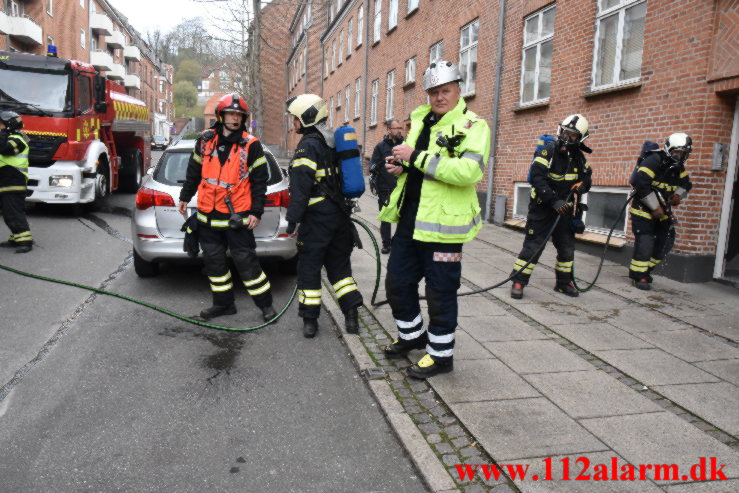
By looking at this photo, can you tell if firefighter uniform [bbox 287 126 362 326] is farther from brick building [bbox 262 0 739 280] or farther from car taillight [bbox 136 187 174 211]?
brick building [bbox 262 0 739 280]

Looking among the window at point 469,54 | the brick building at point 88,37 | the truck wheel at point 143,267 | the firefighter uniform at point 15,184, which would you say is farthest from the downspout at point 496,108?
the brick building at point 88,37

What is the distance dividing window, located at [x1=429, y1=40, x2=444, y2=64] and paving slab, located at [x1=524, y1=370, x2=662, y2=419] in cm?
1291

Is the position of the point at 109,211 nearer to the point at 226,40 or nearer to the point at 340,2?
the point at 226,40

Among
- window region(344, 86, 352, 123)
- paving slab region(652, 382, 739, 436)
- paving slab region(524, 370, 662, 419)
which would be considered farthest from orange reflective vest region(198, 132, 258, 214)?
window region(344, 86, 352, 123)

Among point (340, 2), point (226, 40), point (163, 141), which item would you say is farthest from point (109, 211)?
point (163, 141)

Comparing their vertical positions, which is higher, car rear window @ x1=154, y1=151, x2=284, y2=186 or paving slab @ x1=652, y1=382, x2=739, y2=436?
car rear window @ x1=154, y1=151, x2=284, y2=186

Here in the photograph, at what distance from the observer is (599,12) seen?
904 cm

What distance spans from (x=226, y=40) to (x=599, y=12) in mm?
23542

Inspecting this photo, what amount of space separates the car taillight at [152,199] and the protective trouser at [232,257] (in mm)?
1079

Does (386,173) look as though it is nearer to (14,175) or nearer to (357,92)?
(14,175)

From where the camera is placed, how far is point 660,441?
314cm

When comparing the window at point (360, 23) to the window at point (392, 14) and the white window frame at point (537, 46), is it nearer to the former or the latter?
the window at point (392, 14)

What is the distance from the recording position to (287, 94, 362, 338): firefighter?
461 cm

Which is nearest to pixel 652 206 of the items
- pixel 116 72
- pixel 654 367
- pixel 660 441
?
pixel 654 367
